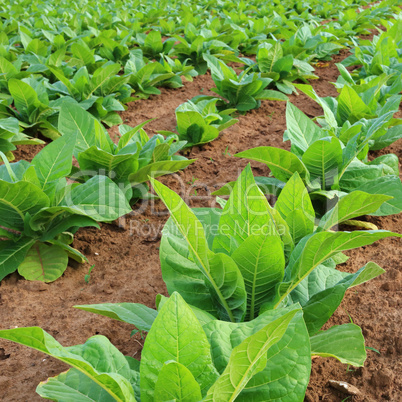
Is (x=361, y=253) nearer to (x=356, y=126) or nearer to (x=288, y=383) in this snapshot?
(x=356, y=126)

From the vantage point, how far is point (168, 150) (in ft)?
9.10

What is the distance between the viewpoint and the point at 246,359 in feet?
2.90

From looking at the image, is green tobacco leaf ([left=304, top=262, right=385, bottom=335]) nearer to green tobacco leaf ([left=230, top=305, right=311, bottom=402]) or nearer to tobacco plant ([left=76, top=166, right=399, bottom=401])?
tobacco plant ([left=76, top=166, right=399, bottom=401])

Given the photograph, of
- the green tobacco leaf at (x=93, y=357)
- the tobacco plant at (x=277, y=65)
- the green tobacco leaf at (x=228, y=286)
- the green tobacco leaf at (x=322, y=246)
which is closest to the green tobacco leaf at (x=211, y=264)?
the green tobacco leaf at (x=228, y=286)

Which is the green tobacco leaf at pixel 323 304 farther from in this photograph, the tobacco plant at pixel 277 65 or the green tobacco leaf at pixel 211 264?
the tobacco plant at pixel 277 65

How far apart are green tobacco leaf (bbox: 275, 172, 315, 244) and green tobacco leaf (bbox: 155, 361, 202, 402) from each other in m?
0.79

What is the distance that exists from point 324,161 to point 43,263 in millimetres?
1494

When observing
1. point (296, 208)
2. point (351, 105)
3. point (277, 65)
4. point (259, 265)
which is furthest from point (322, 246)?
point (277, 65)

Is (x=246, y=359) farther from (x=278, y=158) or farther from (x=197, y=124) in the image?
(x=197, y=124)

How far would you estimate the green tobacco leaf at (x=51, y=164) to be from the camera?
214cm

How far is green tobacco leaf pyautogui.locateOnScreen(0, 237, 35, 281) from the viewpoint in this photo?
2.06 m

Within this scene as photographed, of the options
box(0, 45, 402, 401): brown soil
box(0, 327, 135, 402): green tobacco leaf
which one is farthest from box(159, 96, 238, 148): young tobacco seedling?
box(0, 327, 135, 402): green tobacco leaf

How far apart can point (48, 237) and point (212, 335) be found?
4.27ft

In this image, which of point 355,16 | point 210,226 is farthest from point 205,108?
point 355,16
